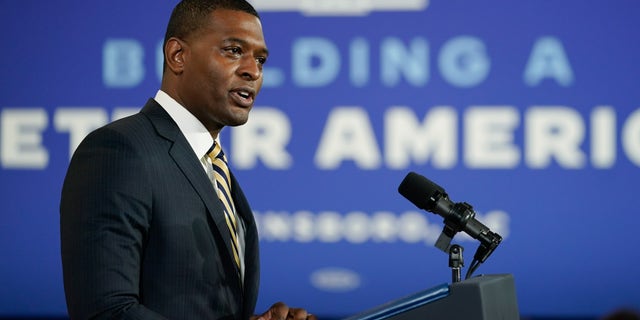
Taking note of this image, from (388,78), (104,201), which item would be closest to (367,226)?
(388,78)

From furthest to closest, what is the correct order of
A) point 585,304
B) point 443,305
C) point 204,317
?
point 585,304 < point 204,317 < point 443,305

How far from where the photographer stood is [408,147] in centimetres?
458

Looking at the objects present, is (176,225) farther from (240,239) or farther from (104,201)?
Answer: (240,239)

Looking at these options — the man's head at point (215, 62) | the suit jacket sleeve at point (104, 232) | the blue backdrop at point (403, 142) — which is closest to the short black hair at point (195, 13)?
the man's head at point (215, 62)

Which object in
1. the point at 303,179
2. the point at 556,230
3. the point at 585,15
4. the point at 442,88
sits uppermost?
the point at 585,15

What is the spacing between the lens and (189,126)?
1980 millimetres

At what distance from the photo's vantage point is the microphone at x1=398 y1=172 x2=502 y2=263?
72.9 inches

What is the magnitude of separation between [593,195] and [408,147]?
2.99 feet

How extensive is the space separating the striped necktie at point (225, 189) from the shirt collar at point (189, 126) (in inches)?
1.3

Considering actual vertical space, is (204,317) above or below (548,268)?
above

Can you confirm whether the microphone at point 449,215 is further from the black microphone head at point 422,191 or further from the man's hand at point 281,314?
the man's hand at point 281,314

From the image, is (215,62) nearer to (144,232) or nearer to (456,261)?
(144,232)

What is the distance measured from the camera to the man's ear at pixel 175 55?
2.00 metres

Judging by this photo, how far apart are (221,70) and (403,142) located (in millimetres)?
2689
